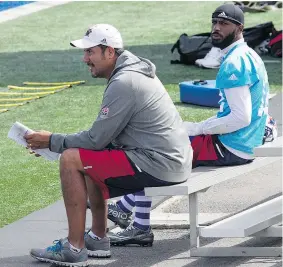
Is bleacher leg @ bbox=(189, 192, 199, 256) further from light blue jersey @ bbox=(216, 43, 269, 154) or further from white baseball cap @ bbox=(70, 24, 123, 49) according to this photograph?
white baseball cap @ bbox=(70, 24, 123, 49)

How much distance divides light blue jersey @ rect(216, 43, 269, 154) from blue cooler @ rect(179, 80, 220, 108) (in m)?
4.82

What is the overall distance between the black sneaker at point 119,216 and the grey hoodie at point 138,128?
0.82 meters

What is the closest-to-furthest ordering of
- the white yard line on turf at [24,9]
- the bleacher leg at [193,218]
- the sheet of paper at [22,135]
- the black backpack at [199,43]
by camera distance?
1. the bleacher leg at [193,218]
2. the sheet of paper at [22,135]
3. the black backpack at [199,43]
4. the white yard line on turf at [24,9]

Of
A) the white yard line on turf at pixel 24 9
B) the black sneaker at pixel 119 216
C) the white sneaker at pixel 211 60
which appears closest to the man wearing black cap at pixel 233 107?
the black sneaker at pixel 119 216

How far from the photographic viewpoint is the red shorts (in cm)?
662

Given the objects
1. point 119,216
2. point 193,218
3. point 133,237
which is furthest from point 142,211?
point 193,218

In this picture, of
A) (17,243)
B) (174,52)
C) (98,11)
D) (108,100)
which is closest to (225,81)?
(108,100)

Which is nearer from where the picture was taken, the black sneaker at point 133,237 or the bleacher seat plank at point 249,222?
the bleacher seat plank at point 249,222

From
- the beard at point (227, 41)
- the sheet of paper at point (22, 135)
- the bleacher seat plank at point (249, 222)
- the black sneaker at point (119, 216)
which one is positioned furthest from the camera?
the black sneaker at point (119, 216)

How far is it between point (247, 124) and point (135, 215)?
3.14 ft

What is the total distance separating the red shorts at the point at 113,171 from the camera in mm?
6617

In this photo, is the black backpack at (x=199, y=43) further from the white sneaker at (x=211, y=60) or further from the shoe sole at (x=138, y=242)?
the shoe sole at (x=138, y=242)

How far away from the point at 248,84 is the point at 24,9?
48.3 ft

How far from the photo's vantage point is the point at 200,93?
12070 mm
